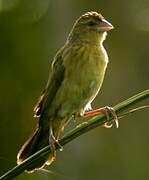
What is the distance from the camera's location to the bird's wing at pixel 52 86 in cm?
557

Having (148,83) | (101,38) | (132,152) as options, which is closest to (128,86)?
(148,83)

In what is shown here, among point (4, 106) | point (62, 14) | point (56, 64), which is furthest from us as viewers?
point (62, 14)

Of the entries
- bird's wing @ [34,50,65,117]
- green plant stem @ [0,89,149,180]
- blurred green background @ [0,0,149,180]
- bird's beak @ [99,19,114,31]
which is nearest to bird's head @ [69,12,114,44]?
bird's beak @ [99,19,114,31]

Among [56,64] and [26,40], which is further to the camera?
[26,40]

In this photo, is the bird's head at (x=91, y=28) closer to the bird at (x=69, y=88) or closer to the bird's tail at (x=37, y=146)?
the bird at (x=69, y=88)

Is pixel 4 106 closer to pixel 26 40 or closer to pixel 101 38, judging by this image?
pixel 26 40

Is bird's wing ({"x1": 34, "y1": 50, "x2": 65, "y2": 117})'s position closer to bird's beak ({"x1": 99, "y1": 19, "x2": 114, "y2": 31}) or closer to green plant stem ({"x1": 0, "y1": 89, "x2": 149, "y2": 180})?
bird's beak ({"x1": 99, "y1": 19, "x2": 114, "y2": 31})

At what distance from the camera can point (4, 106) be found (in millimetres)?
9055

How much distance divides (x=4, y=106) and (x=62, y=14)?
4.66ft

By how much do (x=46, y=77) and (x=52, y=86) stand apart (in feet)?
12.3

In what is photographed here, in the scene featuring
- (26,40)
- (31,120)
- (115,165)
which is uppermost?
(26,40)

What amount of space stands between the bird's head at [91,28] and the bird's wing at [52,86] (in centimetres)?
30

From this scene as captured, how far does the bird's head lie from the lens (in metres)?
5.88

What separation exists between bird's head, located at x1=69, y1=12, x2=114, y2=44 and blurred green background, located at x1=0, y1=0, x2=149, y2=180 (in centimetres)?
240
